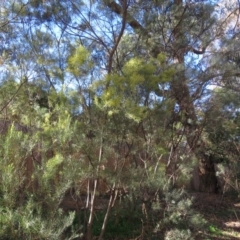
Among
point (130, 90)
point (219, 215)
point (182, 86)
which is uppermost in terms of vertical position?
point (182, 86)

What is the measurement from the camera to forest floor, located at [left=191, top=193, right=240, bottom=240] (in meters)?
8.71

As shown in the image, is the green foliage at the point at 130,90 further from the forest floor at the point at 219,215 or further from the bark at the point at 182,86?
the forest floor at the point at 219,215

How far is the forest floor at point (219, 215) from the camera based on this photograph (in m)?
8.71

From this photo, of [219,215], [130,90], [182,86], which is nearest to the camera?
[130,90]

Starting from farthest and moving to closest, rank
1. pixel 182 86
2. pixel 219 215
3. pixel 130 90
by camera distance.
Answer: pixel 219 215 → pixel 182 86 → pixel 130 90

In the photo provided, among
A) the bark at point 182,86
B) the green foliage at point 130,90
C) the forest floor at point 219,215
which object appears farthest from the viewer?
the forest floor at point 219,215

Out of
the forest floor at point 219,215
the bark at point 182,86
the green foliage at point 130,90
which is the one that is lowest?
the forest floor at point 219,215

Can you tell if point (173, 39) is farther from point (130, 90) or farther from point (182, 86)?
point (130, 90)

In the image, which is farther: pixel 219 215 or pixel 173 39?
pixel 219 215

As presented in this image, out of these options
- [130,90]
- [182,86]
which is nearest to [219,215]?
[182,86]

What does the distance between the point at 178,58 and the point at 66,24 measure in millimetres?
2271

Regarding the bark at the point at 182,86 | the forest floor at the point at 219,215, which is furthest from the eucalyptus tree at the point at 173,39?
the forest floor at the point at 219,215

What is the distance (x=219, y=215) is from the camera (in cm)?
1139

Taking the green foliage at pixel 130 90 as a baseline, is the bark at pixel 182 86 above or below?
above
